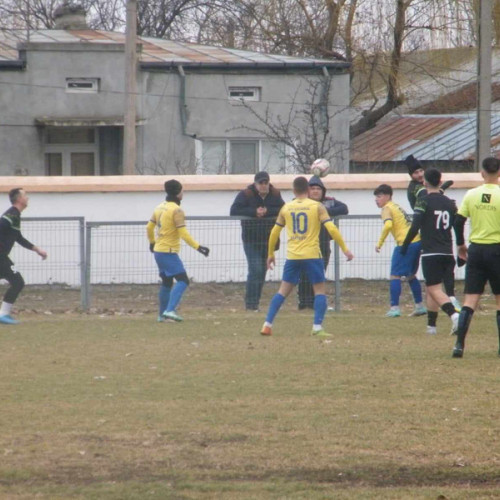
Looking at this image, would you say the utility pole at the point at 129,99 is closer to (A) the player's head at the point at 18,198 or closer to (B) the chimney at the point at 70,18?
(A) the player's head at the point at 18,198

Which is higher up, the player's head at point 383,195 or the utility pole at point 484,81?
the utility pole at point 484,81

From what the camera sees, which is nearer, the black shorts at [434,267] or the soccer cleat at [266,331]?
the black shorts at [434,267]

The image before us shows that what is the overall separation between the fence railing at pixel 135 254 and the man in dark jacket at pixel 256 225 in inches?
6.1

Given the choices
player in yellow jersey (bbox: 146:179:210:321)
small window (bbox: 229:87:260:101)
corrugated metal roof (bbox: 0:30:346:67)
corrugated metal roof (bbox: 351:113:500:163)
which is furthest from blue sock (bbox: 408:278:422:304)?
corrugated metal roof (bbox: 351:113:500:163)

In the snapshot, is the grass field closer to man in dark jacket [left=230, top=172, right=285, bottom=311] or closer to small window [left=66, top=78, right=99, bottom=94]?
man in dark jacket [left=230, top=172, right=285, bottom=311]

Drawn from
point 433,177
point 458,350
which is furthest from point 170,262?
point 458,350

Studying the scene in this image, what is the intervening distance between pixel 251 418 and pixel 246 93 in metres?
23.1

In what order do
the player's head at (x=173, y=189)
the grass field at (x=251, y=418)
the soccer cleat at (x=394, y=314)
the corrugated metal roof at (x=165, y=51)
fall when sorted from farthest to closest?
1. the corrugated metal roof at (x=165, y=51)
2. the soccer cleat at (x=394, y=314)
3. the player's head at (x=173, y=189)
4. the grass field at (x=251, y=418)

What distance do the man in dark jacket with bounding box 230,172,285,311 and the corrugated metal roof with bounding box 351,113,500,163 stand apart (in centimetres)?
1737

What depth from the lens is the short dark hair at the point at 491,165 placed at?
1028cm

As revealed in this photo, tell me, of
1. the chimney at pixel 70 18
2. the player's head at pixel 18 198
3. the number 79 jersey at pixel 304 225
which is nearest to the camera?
the number 79 jersey at pixel 304 225

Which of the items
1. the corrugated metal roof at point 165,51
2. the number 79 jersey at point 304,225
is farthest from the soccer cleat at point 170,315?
the corrugated metal roof at point 165,51

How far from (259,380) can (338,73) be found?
21.7 metres

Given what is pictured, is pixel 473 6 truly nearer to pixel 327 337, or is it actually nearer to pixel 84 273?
pixel 84 273
